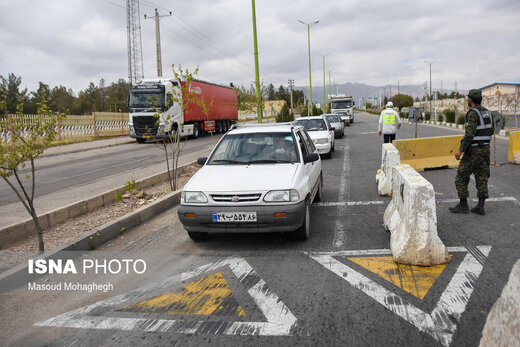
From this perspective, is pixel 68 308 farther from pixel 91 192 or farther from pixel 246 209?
pixel 91 192

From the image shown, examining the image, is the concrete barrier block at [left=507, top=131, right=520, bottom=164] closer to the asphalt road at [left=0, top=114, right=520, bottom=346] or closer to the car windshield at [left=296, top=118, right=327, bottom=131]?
the car windshield at [left=296, top=118, right=327, bottom=131]

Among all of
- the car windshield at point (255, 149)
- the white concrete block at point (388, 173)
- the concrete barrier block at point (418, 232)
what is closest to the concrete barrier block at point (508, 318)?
the concrete barrier block at point (418, 232)

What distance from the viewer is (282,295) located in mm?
3811

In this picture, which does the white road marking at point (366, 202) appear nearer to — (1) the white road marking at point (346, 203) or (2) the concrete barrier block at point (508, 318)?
(1) the white road marking at point (346, 203)

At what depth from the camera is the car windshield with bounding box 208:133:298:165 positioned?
616 centimetres

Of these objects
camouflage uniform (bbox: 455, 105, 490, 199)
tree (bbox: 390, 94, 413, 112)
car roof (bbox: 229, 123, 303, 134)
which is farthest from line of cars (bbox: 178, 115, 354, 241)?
tree (bbox: 390, 94, 413, 112)

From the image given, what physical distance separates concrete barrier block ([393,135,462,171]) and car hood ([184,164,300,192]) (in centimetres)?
646

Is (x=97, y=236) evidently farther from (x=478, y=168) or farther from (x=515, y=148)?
(x=515, y=148)

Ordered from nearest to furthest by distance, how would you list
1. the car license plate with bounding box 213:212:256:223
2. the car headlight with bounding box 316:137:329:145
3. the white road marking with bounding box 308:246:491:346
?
the white road marking with bounding box 308:246:491:346, the car license plate with bounding box 213:212:256:223, the car headlight with bounding box 316:137:329:145

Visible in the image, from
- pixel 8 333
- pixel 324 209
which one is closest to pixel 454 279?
pixel 324 209

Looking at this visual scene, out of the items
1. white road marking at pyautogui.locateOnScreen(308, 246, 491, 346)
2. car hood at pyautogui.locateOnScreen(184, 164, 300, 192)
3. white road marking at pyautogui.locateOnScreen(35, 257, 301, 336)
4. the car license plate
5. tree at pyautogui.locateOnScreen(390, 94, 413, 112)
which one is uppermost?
tree at pyautogui.locateOnScreen(390, 94, 413, 112)

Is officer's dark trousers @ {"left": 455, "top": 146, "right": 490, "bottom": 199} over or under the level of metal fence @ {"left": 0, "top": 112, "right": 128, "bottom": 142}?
under

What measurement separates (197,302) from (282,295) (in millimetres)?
775

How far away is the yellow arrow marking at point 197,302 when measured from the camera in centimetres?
359
